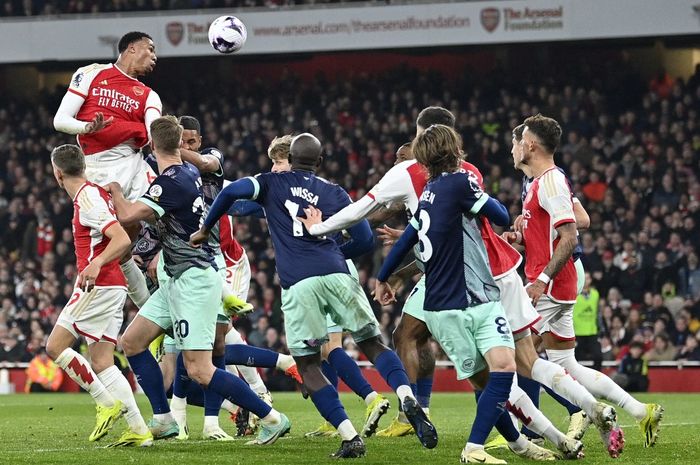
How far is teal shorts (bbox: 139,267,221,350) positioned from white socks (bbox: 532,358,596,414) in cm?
226

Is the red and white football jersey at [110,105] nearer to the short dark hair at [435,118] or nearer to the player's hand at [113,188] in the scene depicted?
the player's hand at [113,188]

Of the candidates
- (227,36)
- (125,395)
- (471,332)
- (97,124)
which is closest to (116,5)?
(227,36)

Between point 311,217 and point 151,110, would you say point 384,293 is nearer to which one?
point 311,217

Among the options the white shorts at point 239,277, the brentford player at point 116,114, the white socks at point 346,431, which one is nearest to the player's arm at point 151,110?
the brentford player at point 116,114

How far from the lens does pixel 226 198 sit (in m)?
8.41

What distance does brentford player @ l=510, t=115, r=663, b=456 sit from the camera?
348 inches

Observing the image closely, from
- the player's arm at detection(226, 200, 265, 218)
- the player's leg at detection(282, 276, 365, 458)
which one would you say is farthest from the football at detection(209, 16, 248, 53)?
the player's leg at detection(282, 276, 365, 458)

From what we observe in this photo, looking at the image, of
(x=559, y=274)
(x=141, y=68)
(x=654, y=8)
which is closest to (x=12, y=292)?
(x=654, y=8)

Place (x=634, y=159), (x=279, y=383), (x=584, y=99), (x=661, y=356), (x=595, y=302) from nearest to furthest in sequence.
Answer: (x=595, y=302) < (x=661, y=356) < (x=279, y=383) < (x=634, y=159) < (x=584, y=99)

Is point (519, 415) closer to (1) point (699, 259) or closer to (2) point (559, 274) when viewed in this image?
(2) point (559, 274)

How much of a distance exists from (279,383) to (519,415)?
43.8ft

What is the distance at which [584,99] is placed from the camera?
26.1 meters

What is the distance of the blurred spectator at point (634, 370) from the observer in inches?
760

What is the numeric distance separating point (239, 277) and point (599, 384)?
408cm
